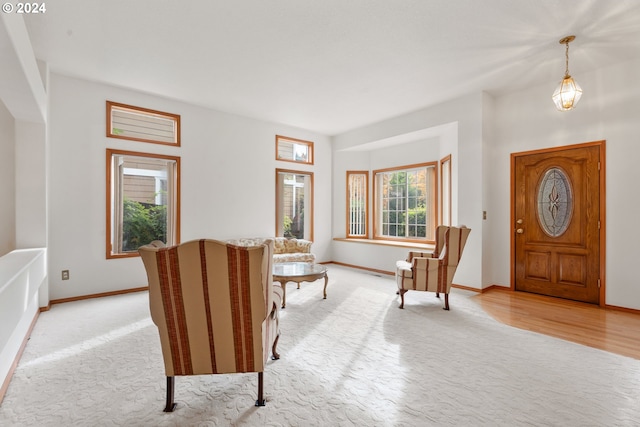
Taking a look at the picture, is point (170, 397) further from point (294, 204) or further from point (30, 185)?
point (294, 204)

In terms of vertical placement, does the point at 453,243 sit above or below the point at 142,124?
below

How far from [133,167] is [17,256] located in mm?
2081

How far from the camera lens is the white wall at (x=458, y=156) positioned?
4516 mm

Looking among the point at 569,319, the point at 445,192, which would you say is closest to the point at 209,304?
the point at 569,319

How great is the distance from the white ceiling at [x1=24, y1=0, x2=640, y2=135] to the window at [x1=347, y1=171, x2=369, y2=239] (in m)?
2.54

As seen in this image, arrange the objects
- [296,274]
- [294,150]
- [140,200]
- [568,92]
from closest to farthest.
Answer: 1. [568,92]
2. [296,274]
3. [140,200]
4. [294,150]

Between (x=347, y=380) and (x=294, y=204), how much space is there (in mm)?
4568

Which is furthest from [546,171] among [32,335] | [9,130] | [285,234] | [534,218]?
[9,130]

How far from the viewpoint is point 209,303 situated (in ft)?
5.66

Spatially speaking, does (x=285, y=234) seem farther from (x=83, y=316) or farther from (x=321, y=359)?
(x=321, y=359)

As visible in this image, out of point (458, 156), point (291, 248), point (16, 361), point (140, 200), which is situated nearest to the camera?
point (16, 361)

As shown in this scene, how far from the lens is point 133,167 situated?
450 cm

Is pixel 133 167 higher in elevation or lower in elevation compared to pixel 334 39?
lower

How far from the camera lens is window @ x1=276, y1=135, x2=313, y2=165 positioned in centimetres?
616
